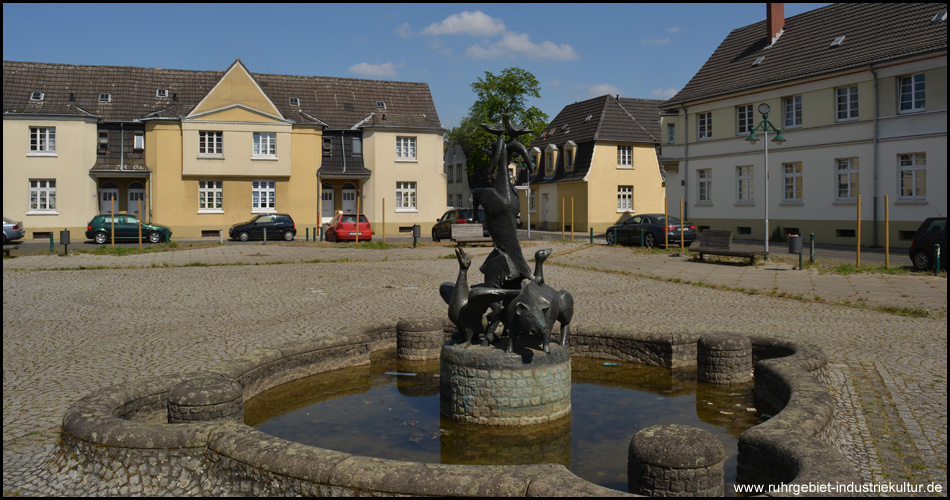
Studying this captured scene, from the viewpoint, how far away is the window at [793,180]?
34531 mm

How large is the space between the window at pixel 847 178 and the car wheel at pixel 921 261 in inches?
472

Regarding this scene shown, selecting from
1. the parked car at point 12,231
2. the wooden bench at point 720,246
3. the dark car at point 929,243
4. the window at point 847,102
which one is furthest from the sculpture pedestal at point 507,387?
the parked car at point 12,231

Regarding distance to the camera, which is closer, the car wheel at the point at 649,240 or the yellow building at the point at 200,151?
the car wheel at the point at 649,240

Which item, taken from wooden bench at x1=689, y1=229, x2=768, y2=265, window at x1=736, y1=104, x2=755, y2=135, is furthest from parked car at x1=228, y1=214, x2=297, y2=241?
window at x1=736, y1=104, x2=755, y2=135

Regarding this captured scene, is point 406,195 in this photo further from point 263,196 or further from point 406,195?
point 263,196

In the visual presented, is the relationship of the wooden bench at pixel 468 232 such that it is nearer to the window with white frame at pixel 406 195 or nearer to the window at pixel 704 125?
the window at pixel 704 125

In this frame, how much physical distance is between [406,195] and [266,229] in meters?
11.0

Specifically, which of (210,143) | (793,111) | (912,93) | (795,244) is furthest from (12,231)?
(912,93)

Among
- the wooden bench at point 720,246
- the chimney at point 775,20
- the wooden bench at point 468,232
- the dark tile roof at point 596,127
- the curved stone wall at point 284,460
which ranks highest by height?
the chimney at point 775,20

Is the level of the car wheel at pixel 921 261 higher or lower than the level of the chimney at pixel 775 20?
lower

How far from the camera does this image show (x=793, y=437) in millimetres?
5000

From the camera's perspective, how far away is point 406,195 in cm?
4697

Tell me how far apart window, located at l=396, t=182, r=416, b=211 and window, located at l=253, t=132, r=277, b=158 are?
25.7 ft

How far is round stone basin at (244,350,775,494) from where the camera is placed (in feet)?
20.4
